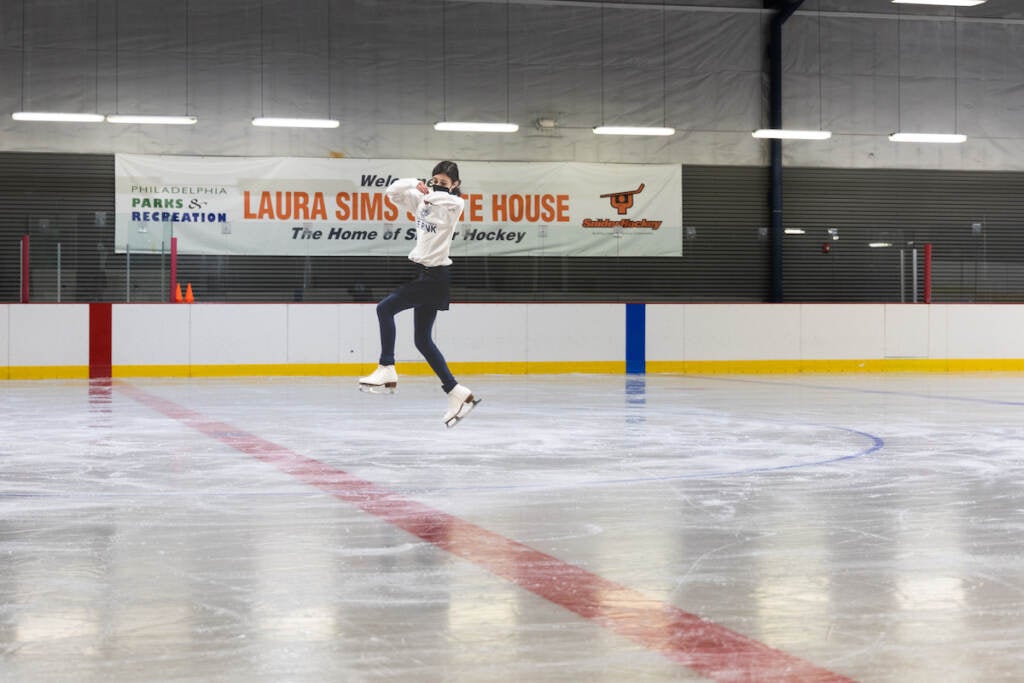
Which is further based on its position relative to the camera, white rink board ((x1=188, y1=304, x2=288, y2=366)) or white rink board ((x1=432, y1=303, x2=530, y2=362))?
white rink board ((x1=432, y1=303, x2=530, y2=362))

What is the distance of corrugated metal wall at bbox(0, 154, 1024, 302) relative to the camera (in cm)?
1844

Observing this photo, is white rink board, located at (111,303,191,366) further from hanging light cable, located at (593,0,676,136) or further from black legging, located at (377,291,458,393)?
black legging, located at (377,291,458,393)

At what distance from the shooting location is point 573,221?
22375 millimetres

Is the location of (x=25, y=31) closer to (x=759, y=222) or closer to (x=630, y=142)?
(x=630, y=142)

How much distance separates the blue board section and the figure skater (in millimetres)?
11071

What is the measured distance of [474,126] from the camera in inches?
840

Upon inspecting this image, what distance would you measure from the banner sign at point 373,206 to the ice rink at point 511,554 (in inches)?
473

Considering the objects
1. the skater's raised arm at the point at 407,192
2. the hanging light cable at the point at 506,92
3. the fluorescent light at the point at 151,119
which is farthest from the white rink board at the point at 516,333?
the skater's raised arm at the point at 407,192

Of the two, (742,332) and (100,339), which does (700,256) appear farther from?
(100,339)

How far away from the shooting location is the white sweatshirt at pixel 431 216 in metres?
8.68

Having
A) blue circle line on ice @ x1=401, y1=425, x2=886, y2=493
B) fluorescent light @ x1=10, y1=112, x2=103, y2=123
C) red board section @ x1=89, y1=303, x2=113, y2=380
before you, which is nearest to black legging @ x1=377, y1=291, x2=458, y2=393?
blue circle line on ice @ x1=401, y1=425, x2=886, y2=493

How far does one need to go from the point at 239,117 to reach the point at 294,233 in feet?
7.43

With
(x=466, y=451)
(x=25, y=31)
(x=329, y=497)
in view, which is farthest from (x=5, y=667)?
(x=25, y=31)

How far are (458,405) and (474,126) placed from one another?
13.1 metres
